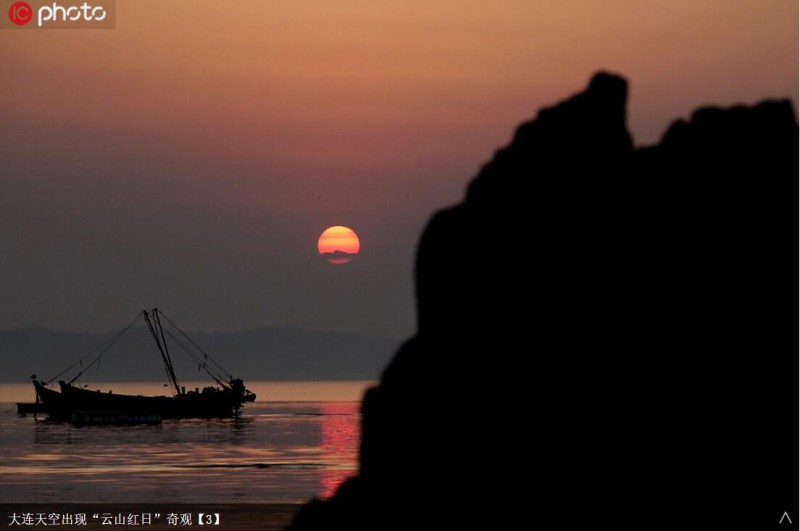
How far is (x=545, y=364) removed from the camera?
67.9 feet

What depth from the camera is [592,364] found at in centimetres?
2067

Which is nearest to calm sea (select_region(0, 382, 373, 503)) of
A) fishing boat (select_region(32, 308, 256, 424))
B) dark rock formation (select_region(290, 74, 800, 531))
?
fishing boat (select_region(32, 308, 256, 424))

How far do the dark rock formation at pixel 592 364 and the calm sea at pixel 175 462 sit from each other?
40535 mm

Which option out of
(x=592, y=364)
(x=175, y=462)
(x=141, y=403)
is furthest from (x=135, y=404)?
(x=592, y=364)

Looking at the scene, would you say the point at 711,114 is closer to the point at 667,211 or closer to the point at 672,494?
the point at 667,211

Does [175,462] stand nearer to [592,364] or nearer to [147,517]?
[147,517]

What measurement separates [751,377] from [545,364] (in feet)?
10.1

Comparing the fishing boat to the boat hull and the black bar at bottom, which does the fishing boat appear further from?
the black bar at bottom

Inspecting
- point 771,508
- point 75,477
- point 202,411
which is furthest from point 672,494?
point 202,411

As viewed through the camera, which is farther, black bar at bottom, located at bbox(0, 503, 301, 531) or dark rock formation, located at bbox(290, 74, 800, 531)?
black bar at bottom, located at bbox(0, 503, 301, 531)

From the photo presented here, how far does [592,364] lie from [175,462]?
79157 millimetres

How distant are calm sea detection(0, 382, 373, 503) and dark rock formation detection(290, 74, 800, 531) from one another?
4053 cm

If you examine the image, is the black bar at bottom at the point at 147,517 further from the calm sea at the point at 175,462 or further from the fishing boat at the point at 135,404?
the fishing boat at the point at 135,404

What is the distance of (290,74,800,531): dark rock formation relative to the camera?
67.4 ft
